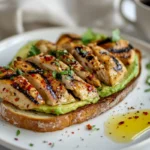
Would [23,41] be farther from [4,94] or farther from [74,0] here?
[4,94]

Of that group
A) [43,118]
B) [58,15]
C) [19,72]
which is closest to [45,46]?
[19,72]

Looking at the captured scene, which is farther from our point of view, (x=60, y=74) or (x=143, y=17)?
(x=143, y=17)

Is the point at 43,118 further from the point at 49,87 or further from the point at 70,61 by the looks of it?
the point at 70,61

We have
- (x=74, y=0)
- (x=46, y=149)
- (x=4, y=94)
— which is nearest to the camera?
(x=46, y=149)

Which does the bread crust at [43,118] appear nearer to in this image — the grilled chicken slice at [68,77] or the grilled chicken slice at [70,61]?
the grilled chicken slice at [68,77]

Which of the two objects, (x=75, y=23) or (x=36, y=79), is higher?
(x=75, y=23)

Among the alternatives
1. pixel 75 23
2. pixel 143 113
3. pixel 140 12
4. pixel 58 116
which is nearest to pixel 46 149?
pixel 58 116

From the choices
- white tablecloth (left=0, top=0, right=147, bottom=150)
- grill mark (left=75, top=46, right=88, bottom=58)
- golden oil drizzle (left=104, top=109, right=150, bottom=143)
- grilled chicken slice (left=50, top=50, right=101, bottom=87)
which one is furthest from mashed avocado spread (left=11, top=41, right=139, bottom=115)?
white tablecloth (left=0, top=0, right=147, bottom=150)
